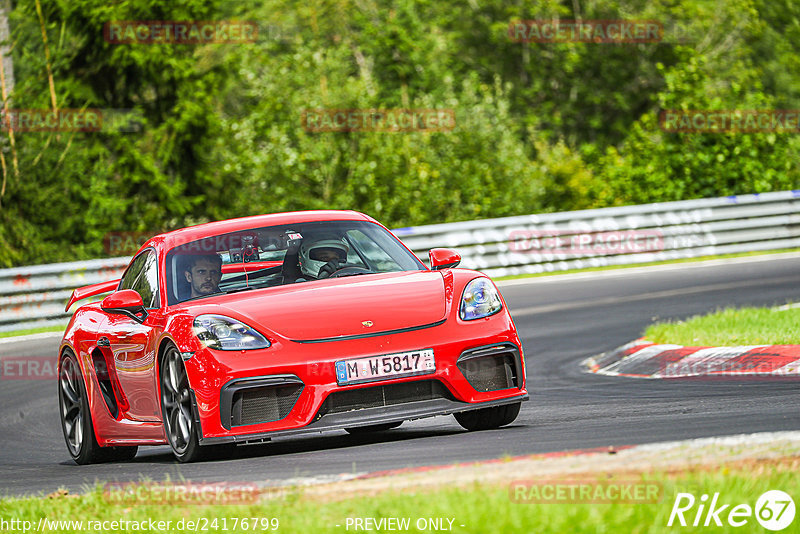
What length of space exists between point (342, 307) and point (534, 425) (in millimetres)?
1328

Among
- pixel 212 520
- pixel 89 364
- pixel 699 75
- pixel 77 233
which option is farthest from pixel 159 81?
pixel 212 520

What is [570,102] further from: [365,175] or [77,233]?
[77,233]

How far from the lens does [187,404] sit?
702cm

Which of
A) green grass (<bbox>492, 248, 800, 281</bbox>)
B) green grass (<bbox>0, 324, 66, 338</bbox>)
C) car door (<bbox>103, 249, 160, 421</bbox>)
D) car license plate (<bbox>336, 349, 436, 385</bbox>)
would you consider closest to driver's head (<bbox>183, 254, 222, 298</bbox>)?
car door (<bbox>103, 249, 160, 421</bbox>)

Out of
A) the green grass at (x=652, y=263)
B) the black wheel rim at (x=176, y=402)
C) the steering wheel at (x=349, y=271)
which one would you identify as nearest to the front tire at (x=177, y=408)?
the black wheel rim at (x=176, y=402)

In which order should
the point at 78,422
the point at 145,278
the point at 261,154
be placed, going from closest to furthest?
the point at 145,278 < the point at 78,422 < the point at 261,154

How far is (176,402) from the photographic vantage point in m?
7.21

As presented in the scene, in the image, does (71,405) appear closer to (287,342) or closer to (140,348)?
(140,348)

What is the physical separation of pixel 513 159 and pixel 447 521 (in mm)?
24891

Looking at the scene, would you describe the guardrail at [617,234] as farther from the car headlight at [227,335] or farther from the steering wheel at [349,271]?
the car headlight at [227,335]

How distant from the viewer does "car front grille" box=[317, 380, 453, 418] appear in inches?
267

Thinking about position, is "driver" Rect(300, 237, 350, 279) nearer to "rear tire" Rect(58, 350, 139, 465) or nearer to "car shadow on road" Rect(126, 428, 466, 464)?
"car shadow on road" Rect(126, 428, 466, 464)

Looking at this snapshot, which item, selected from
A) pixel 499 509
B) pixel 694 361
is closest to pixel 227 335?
pixel 499 509

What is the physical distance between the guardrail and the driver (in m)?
11.7
